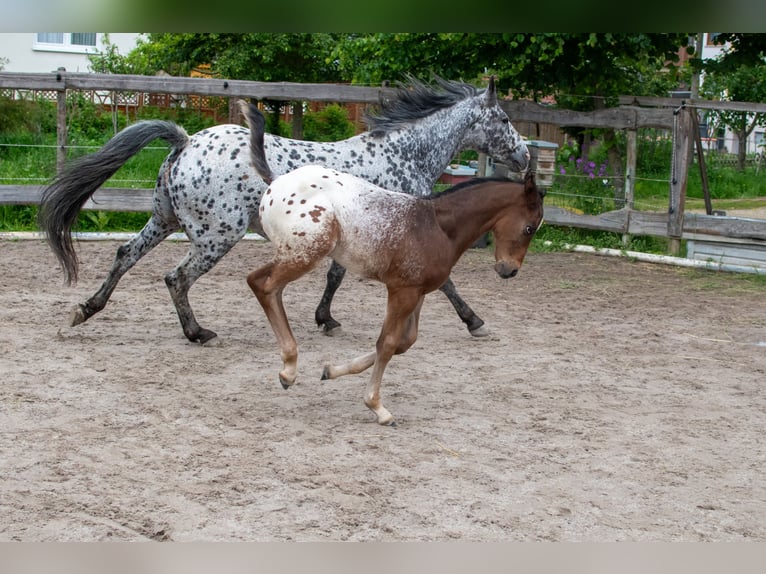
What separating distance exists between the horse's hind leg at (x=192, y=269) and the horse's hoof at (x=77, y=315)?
2.45ft

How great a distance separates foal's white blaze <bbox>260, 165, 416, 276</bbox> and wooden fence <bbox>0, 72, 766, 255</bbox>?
5.90 meters

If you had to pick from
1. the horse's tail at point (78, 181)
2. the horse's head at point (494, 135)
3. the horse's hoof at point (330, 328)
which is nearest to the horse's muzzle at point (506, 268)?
the horse's hoof at point (330, 328)

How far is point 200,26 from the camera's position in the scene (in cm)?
75

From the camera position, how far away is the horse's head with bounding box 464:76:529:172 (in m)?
6.93

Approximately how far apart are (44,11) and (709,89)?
71.6 feet

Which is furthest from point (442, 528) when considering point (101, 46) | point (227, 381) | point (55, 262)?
point (101, 46)

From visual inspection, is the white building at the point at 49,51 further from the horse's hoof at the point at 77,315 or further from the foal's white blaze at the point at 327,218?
the foal's white blaze at the point at 327,218

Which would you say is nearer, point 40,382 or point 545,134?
point 40,382

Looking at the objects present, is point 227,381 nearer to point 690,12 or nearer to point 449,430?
point 449,430

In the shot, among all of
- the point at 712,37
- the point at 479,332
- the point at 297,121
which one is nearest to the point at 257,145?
the point at 479,332

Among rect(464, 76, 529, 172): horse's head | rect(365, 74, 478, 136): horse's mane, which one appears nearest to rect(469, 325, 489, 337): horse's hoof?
rect(464, 76, 529, 172): horse's head

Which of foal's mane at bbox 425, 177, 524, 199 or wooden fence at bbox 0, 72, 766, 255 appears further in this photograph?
wooden fence at bbox 0, 72, 766, 255

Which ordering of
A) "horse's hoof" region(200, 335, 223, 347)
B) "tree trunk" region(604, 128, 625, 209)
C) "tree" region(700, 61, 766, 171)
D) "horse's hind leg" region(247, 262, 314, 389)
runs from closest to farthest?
1. "horse's hind leg" region(247, 262, 314, 389)
2. "horse's hoof" region(200, 335, 223, 347)
3. "tree trunk" region(604, 128, 625, 209)
4. "tree" region(700, 61, 766, 171)

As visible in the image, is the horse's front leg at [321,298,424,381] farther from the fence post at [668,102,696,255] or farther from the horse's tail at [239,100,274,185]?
the fence post at [668,102,696,255]
